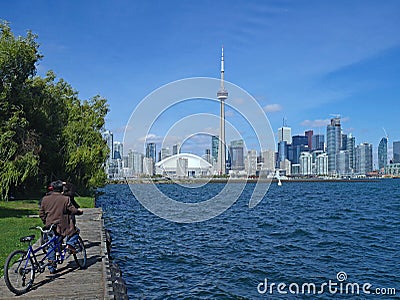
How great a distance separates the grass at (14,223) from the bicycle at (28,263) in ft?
4.71

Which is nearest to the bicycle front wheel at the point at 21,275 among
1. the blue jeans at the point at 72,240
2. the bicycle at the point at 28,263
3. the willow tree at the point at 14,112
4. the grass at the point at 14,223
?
the bicycle at the point at 28,263

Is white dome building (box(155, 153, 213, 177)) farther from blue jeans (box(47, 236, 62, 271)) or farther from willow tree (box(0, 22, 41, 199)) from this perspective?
blue jeans (box(47, 236, 62, 271))

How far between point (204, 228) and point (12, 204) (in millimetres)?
13253

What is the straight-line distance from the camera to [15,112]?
26.1 meters

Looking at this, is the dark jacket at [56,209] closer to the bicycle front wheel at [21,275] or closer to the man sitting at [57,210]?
the man sitting at [57,210]

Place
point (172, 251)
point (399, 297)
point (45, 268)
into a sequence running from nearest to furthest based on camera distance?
point (45, 268) → point (399, 297) → point (172, 251)

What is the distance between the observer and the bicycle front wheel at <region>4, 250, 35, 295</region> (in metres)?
8.82

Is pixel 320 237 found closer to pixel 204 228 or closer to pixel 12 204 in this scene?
pixel 204 228

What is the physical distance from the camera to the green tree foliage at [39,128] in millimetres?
25281

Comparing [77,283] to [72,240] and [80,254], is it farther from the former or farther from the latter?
[80,254]

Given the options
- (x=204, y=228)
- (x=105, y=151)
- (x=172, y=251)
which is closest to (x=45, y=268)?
(x=172, y=251)

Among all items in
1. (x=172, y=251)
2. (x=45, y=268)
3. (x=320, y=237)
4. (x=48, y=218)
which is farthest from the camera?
(x=320, y=237)

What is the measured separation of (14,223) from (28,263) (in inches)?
441

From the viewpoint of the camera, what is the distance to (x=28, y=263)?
9188 mm
